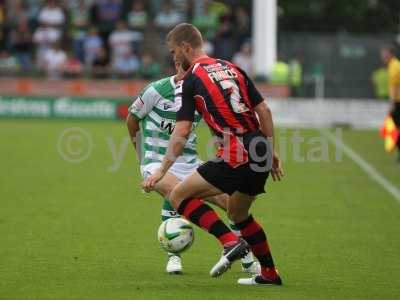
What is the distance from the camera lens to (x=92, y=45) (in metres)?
30.2

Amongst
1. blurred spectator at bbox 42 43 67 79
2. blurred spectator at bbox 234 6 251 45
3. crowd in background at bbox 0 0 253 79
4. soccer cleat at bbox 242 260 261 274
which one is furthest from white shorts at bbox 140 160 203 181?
blurred spectator at bbox 234 6 251 45

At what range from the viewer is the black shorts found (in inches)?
298

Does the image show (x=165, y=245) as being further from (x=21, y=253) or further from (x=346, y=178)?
(x=346, y=178)

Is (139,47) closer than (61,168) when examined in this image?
No

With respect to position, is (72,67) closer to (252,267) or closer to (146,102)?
(146,102)

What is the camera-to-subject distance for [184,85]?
7652mm

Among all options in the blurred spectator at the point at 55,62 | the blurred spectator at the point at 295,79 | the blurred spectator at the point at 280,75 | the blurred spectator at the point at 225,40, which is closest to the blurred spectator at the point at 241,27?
the blurred spectator at the point at 225,40

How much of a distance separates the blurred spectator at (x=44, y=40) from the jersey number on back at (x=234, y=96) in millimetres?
23347

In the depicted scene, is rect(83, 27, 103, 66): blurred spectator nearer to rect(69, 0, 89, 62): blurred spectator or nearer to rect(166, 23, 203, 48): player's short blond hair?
rect(69, 0, 89, 62): blurred spectator

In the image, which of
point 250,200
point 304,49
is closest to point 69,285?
point 250,200

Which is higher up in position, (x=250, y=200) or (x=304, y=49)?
(x=250, y=200)

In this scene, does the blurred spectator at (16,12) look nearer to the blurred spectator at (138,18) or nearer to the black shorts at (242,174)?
the blurred spectator at (138,18)

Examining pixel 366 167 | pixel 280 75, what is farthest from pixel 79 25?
pixel 366 167

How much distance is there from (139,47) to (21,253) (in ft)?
73.8
